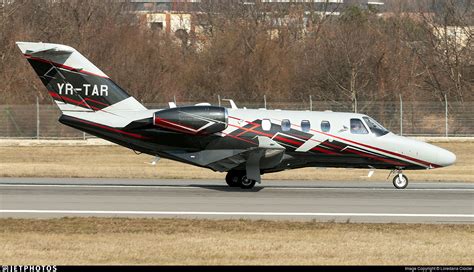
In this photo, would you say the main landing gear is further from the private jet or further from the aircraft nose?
the aircraft nose

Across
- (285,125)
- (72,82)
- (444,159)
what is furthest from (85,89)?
(444,159)

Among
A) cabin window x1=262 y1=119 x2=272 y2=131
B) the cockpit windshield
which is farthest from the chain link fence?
cabin window x1=262 y1=119 x2=272 y2=131

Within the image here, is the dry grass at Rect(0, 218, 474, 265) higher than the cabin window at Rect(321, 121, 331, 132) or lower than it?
lower

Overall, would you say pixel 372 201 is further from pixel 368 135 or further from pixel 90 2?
pixel 90 2

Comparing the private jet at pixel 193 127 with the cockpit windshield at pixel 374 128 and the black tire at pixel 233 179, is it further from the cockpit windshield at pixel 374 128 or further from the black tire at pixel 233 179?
the cockpit windshield at pixel 374 128

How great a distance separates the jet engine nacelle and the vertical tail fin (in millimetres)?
1364

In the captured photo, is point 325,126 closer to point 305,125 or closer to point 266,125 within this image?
point 305,125

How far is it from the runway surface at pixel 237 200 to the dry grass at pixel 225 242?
1517 millimetres

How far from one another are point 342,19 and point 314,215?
60.9m

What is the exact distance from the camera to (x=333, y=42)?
2484 inches

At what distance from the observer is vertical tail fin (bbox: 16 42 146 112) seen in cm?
2800

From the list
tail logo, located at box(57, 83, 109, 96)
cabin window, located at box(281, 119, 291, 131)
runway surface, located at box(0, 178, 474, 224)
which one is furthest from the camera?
cabin window, located at box(281, 119, 291, 131)

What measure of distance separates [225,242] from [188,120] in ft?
31.8

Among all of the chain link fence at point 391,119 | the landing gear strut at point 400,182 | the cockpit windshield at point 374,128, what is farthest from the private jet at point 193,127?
the chain link fence at point 391,119
